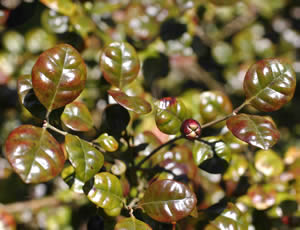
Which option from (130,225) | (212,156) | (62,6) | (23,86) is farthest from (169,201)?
(62,6)

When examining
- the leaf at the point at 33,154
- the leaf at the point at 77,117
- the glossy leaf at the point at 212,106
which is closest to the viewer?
the leaf at the point at 33,154

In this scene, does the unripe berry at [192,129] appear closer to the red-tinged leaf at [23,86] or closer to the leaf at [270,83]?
the leaf at [270,83]

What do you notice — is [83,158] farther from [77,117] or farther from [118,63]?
[118,63]

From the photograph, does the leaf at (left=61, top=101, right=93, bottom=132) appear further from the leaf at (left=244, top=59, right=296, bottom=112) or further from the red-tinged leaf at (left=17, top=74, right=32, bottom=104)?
the leaf at (left=244, top=59, right=296, bottom=112)

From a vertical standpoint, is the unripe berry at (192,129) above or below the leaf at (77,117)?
above

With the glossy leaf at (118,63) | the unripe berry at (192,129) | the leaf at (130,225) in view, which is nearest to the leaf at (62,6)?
the glossy leaf at (118,63)

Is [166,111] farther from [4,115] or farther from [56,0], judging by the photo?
[4,115]

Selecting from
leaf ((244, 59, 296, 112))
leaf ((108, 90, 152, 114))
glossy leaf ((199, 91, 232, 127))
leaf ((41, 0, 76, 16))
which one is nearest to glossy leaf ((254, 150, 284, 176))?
glossy leaf ((199, 91, 232, 127))
